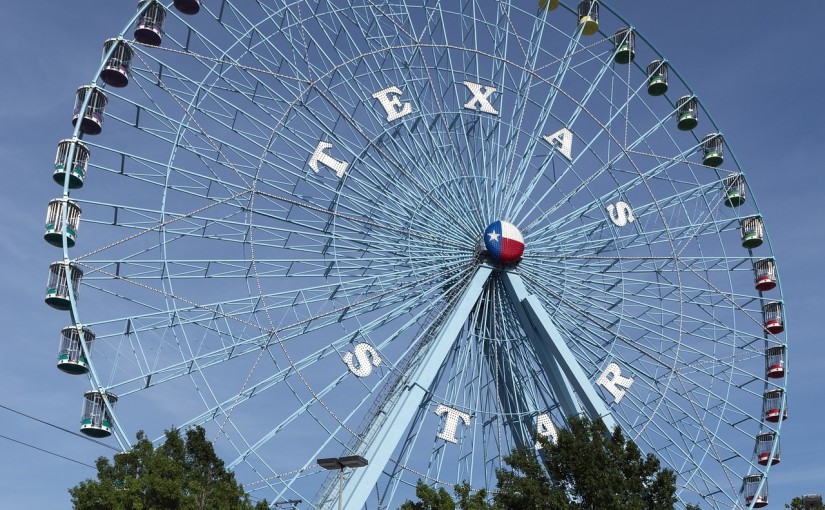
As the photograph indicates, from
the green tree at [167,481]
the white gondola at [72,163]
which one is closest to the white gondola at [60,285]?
the white gondola at [72,163]

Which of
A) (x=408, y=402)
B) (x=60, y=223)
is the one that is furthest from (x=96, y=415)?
(x=408, y=402)

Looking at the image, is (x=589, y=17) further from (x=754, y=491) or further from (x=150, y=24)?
(x=754, y=491)

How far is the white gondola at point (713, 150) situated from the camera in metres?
40.4

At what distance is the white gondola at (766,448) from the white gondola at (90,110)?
24.6 meters

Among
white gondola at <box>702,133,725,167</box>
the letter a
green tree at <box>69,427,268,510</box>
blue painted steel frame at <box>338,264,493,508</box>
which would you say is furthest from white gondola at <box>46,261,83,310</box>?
white gondola at <box>702,133,725,167</box>

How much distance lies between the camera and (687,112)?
4044 centimetres

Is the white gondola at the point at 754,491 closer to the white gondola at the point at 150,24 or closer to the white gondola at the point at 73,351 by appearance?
the white gondola at the point at 73,351

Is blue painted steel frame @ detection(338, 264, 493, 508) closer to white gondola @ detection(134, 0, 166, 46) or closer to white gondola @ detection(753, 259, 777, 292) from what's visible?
white gondola @ detection(134, 0, 166, 46)

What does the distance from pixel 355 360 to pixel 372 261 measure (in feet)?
11.7

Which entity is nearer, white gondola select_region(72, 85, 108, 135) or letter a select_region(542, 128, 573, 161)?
white gondola select_region(72, 85, 108, 135)

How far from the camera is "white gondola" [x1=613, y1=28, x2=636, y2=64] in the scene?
40344mm

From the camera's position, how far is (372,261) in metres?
32.3

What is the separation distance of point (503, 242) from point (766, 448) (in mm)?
12886

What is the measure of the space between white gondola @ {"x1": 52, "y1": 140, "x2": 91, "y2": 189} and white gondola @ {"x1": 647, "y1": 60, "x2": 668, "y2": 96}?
837 inches
